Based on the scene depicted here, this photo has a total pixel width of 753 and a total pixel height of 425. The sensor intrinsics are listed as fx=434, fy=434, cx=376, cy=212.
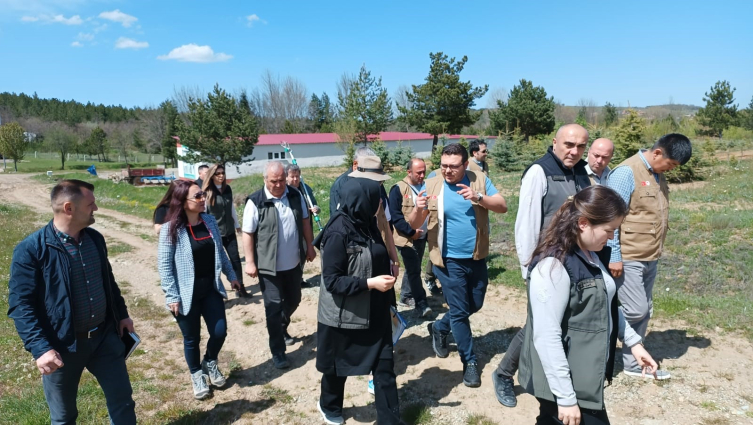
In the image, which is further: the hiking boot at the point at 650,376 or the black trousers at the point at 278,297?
the black trousers at the point at 278,297

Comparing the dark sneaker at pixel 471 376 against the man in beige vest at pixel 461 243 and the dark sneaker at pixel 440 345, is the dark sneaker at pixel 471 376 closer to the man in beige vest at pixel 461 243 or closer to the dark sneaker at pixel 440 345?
the man in beige vest at pixel 461 243

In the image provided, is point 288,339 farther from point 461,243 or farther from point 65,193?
point 65,193

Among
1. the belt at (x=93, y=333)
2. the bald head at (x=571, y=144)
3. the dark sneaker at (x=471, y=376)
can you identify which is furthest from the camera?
the dark sneaker at (x=471, y=376)

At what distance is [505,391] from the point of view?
3.69 metres

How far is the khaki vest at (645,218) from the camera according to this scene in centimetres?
392

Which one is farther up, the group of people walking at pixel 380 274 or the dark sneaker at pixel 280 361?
the group of people walking at pixel 380 274

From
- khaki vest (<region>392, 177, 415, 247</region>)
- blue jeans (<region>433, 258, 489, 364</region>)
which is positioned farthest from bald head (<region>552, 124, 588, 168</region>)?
khaki vest (<region>392, 177, 415, 247</region>)

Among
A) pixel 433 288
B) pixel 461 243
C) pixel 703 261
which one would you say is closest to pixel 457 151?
pixel 461 243

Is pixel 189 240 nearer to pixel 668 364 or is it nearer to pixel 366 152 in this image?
pixel 366 152

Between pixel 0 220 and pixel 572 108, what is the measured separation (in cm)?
11104

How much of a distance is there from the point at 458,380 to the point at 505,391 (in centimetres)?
54

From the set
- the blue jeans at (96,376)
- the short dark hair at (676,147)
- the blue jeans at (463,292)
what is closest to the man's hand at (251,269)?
the blue jeans at (96,376)

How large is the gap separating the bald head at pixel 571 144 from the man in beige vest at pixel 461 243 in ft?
2.32

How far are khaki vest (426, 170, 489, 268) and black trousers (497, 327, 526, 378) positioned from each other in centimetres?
77
